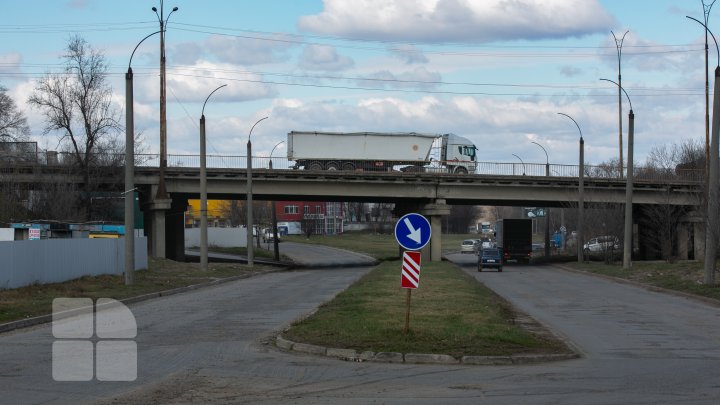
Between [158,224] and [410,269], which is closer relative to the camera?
[410,269]

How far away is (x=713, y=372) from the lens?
1324 centimetres

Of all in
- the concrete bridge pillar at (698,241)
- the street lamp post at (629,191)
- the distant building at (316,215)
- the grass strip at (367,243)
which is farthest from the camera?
the distant building at (316,215)

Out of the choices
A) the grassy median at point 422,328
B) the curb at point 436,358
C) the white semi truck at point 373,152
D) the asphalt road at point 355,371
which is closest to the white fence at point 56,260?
the asphalt road at point 355,371

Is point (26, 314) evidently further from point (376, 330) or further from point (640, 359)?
point (640, 359)

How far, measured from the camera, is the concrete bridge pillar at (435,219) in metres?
62.1

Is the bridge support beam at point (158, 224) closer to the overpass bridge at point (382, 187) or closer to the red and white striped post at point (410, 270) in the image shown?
the overpass bridge at point (382, 187)

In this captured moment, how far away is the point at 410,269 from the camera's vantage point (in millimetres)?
15914

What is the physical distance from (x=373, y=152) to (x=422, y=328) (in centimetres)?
4983

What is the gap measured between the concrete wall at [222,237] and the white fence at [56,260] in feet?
219

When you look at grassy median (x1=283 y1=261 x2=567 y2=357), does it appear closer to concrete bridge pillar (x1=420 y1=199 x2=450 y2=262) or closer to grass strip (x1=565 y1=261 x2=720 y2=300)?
grass strip (x1=565 y1=261 x2=720 y2=300)

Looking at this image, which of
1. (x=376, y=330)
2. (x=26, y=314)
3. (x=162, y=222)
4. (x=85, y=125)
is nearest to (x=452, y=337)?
(x=376, y=330)

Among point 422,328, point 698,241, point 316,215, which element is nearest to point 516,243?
point 698,241

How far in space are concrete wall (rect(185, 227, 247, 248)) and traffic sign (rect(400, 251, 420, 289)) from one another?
90700mm

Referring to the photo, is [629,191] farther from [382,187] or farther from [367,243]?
[367,243]
